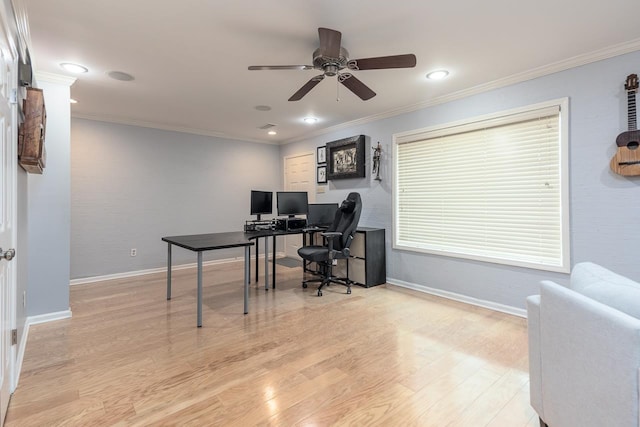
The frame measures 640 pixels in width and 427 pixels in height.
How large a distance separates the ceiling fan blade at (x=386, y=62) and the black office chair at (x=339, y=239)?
1.86 m

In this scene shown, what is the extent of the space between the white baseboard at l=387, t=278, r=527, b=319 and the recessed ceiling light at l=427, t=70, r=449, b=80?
236 centimetres

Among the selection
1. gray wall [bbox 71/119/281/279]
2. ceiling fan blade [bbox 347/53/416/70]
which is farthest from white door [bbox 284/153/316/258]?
ceiling fan blade [bbox 347/53/416/70]

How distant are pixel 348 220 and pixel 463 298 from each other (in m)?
1.58

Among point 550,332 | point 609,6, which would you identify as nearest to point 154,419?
point 550,332

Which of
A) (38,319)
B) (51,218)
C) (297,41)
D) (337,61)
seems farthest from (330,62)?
(38,319)

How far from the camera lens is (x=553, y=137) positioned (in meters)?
2.89

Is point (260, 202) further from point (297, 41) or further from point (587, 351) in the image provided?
point (587, 351)

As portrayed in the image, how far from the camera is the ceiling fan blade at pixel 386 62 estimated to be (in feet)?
6.95

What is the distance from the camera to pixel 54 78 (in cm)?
300

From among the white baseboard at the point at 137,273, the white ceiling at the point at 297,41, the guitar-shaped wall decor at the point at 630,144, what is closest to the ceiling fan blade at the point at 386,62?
the white ceiling at the point at 297,41

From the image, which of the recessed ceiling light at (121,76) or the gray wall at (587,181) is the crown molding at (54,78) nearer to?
the recessed ceiling light at (121,76)

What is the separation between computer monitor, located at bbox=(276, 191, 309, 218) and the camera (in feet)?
14.8

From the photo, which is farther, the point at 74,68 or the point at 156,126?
the point at 156,126

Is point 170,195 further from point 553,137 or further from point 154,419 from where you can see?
point 553,137
